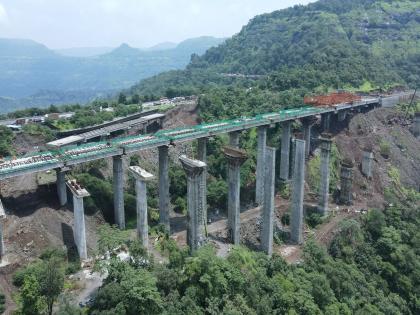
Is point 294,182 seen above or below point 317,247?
above

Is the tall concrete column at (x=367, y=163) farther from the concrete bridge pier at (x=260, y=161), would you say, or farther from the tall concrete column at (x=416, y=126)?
the tall concrete column at (x=416, y=126)

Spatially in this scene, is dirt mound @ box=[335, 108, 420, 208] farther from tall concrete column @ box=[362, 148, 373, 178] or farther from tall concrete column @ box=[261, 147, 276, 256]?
tall concrete column @ box=[261, 147, 276, 256]

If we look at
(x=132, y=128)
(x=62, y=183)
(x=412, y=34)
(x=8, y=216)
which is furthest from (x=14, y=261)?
(x=412, y=34)

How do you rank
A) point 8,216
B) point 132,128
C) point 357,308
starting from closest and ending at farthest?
point 8,216 < point 357,308 < point 132,128

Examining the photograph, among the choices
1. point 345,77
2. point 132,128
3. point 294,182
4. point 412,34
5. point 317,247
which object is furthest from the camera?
point 412,34

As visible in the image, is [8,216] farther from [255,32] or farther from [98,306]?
[255,32]

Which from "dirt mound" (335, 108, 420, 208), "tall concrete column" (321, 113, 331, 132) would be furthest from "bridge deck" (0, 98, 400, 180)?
"dirt mound" (335, 108, 420, 208)

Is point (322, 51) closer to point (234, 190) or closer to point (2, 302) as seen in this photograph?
point (234, 190)
